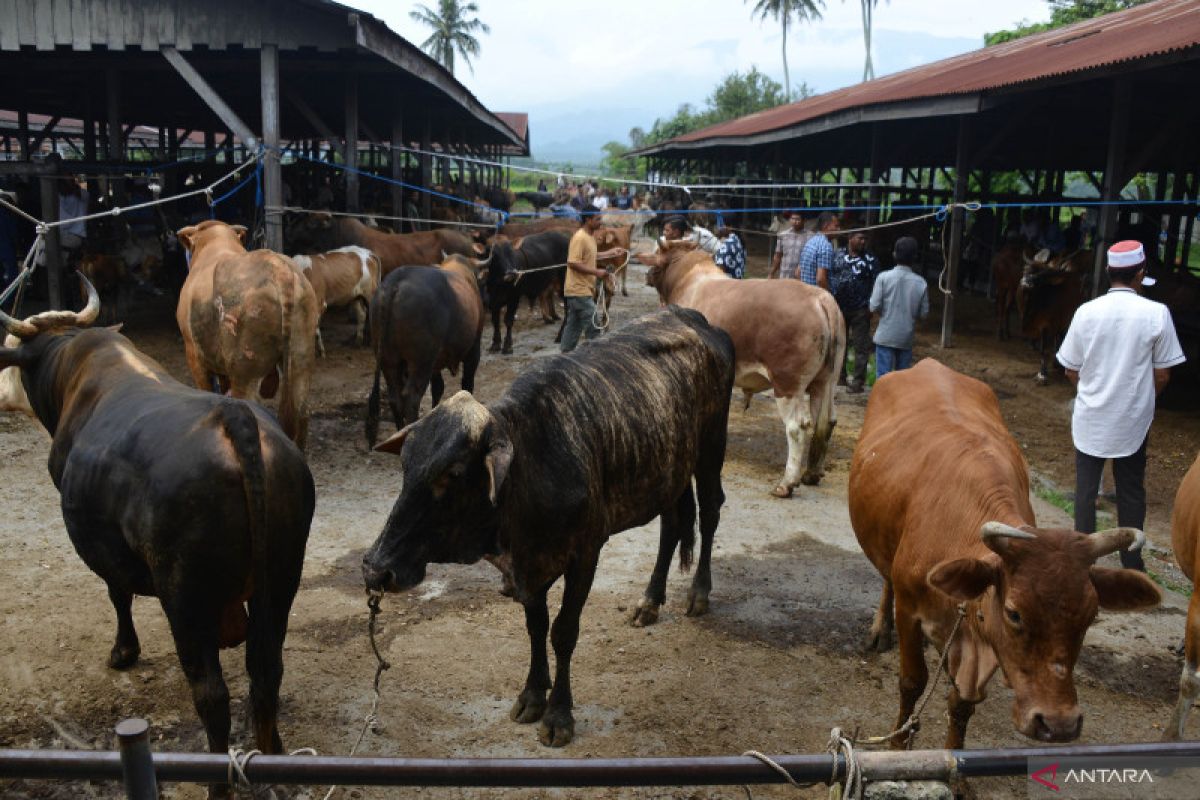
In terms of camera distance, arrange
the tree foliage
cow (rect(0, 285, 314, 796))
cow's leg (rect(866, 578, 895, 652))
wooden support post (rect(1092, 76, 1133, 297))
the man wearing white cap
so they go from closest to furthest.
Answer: cow (rect(0, 285, 314, 796)) → cow's leg (rect(866, 578, 895, 652)) → the man wearing white cap → wooden support post (rect(1092, 76, 1133, 297)) → the tree foliage

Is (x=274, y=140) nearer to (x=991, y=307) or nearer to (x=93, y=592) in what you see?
(x=93, y=592)

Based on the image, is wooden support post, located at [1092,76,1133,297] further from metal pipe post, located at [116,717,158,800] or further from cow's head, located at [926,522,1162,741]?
metal pipe post, located at [116,717,158,800]

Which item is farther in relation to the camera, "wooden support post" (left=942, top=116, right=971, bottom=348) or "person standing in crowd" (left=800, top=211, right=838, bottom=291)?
"wooden support post" (left=942, top=116, right=971, bottom=348)

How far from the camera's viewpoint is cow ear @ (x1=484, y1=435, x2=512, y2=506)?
11.4 feet

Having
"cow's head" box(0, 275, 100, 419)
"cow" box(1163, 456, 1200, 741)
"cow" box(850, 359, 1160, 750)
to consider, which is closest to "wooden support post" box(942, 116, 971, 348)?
"cow" box(850, 359, 1160, 750)

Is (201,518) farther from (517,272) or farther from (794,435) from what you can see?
(517,272)

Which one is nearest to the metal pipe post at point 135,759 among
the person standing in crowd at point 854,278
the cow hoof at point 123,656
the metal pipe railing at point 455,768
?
the metal pipe railing at point 455,768

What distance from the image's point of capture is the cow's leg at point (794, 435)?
771cm

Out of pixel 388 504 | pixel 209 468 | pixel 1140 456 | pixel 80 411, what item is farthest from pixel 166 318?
pixel 1140 456

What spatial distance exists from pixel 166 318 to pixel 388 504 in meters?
8.78

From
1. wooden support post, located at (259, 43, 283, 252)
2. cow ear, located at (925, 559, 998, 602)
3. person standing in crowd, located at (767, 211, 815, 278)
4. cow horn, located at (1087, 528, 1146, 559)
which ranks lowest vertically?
cow ear, located at (925, 559, 998, 602)

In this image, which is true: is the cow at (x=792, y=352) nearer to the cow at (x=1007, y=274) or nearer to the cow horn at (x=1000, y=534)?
the cow horn at (x=1000, y=534)

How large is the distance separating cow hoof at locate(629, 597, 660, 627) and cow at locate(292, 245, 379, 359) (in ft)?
25.8

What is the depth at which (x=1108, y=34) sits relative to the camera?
1251 centimetres
